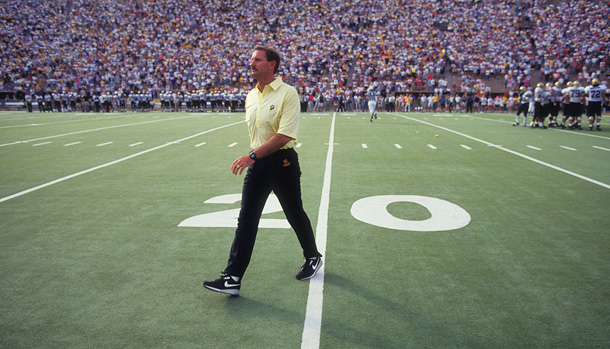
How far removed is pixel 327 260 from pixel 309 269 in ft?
1.38

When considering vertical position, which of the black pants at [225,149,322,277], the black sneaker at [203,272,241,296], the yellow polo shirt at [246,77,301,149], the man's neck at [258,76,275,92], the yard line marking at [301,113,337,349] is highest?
the man's neck at [258,76,275,92]

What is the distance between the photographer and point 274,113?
329cm

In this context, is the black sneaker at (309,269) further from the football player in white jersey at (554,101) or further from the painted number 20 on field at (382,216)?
the football player in white jersey at (554,101)

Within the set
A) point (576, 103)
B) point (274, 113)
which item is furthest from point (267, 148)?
point (576, 103)

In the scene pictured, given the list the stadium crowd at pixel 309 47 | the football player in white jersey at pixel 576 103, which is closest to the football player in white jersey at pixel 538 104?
the football player in white jersey at pixel 576 103

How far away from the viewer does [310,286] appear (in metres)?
3.57

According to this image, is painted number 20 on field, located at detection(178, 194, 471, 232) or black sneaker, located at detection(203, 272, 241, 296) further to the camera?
painted number 20 on field, located at detection(178, 194, 471, 232)

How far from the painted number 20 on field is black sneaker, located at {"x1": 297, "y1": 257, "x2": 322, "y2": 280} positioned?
1.35m

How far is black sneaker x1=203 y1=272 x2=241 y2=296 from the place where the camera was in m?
3.34

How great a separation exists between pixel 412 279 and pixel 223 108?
33.6m

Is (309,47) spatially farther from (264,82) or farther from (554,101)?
(264,82)

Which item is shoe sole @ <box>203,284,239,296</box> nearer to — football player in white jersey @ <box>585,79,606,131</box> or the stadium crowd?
football player in white jersey @ <box>585,79,606,131</box>

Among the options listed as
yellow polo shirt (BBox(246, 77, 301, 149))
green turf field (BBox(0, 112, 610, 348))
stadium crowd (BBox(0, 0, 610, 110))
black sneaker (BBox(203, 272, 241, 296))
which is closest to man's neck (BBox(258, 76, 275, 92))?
yellow polo shirt (BBox(246, 77, 301, 149))

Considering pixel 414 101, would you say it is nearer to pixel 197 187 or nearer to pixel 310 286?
pixel 197 187
